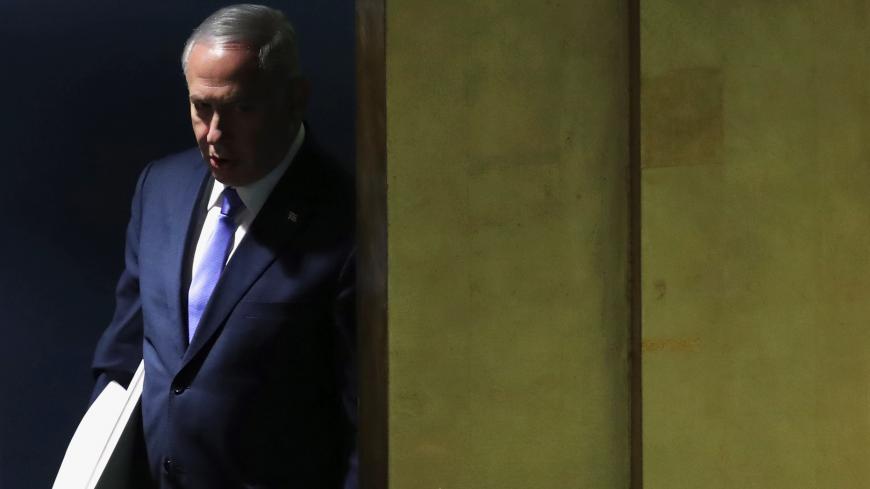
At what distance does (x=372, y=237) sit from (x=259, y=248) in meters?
0.46

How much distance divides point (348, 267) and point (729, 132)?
70cm

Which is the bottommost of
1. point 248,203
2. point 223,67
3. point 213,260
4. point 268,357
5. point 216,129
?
point 268,357

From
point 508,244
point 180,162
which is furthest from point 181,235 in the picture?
point 508,244

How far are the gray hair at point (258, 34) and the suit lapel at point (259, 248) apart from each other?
0.20m

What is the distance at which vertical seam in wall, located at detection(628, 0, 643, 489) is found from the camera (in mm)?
1779

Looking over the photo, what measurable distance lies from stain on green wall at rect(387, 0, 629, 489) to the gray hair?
542 millimetres

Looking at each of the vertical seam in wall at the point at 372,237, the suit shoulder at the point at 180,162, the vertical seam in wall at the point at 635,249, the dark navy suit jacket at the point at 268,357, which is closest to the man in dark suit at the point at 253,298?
the dark navy suit jacket at the point at 268,357

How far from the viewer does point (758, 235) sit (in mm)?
1809

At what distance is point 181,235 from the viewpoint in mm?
2305

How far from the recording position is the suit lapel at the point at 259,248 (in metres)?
2.20

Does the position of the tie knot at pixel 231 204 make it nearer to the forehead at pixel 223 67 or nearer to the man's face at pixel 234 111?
the man's face at pixel 234 111

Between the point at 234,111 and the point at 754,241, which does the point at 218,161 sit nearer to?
the point at 234,111

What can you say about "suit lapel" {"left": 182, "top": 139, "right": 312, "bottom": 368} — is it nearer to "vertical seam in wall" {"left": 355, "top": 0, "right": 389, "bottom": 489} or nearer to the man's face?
the man's face

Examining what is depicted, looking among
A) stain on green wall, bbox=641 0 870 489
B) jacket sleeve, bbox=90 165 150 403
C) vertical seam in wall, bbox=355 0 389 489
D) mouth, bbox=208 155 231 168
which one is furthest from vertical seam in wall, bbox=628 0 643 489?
jacket sleeve, bbox=90 165 150 403
